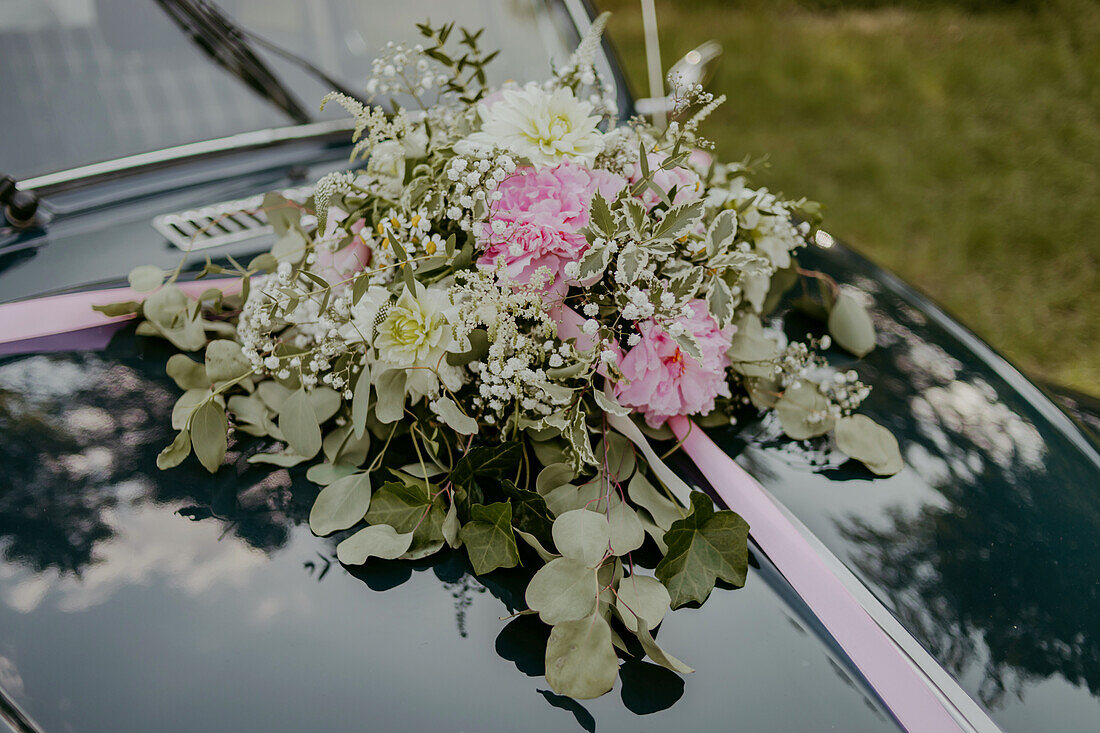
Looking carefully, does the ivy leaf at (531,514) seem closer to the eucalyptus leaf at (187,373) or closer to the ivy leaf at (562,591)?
the ivy leaf at (562,591)

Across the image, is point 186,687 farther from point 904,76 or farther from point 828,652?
point 904,76

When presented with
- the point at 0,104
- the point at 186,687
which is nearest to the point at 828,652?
the point at 186,687

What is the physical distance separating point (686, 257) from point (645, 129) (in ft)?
1.06

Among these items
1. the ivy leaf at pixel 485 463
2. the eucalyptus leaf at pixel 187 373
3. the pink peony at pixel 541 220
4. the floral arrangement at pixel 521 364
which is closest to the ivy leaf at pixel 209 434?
the floral arrangement at pixel 521 364

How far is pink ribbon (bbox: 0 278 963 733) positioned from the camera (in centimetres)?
104

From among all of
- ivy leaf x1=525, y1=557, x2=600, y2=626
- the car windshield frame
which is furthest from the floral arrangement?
the car windshield frame

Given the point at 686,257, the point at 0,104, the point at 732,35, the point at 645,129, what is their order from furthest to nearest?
the point at 732,35 < the point at 0,104 < the point at 645,129 < the point at 686,257

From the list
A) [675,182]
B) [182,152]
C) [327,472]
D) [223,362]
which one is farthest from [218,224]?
[675,182]

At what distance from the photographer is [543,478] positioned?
120 cm

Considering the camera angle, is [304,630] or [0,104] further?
[0,104]

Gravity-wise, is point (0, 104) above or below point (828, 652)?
above

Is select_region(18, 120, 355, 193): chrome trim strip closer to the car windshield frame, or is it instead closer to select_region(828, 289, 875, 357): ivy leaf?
the car windshield frame

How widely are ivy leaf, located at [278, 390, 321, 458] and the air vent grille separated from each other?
560mm

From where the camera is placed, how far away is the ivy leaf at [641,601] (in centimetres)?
104
